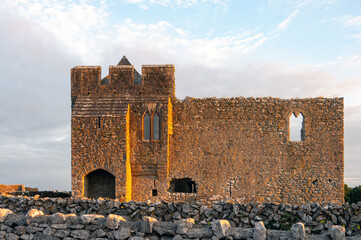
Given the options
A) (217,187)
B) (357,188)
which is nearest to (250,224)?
(217,187)

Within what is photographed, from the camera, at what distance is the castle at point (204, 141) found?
748 inches

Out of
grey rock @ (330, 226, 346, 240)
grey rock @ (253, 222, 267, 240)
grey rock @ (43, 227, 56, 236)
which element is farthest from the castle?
grey rock @ (330, 226, 346, 240)

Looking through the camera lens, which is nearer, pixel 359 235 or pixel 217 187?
pixel 359 235

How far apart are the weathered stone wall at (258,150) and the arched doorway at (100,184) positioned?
3.36 meters

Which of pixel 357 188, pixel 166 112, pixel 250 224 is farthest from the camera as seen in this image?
pixel 357 188


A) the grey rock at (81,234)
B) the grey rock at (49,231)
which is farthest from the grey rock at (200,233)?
the grey rock at (49,231)

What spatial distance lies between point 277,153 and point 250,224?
11.8m

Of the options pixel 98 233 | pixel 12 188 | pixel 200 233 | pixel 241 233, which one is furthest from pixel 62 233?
pixel 12 188

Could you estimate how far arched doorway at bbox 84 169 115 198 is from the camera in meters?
19.8

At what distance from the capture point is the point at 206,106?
19.9 m

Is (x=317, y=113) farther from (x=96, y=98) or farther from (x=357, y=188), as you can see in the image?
(x=96, y=98)

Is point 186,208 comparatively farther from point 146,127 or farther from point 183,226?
point 146,127

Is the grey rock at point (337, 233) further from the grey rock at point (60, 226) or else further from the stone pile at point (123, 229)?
the grey rock at point (60, 226)

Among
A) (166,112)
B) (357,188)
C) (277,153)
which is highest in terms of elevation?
(166,112)
